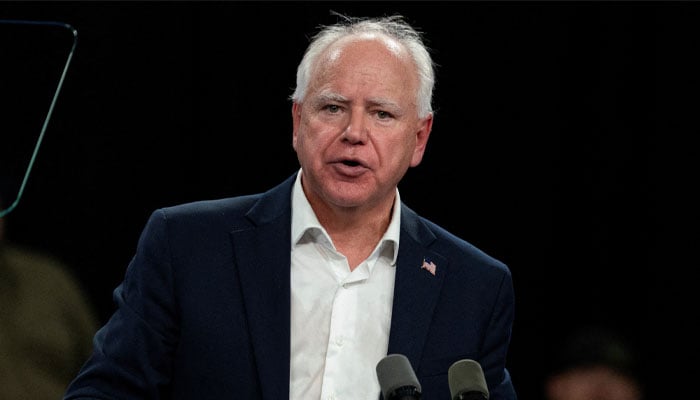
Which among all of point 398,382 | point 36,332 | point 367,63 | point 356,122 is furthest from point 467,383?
point 36,332

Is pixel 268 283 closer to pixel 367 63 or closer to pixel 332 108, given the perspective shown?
pixel 332 108

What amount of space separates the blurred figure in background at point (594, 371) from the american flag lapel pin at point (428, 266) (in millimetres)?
1456

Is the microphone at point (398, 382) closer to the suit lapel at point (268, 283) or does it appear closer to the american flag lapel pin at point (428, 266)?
the suit lapel at point (268, 283)

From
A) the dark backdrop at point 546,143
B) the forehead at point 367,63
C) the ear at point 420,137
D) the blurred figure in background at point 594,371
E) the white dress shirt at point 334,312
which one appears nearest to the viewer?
the white dress shirt at point 334,312

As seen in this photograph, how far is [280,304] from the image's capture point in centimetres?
209

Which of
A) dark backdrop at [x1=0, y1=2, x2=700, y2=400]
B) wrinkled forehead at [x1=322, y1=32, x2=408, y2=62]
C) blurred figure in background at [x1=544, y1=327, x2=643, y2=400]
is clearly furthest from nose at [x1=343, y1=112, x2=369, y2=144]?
blurred figure in background at [x1=544, y1=327, x2=643, y2=400]

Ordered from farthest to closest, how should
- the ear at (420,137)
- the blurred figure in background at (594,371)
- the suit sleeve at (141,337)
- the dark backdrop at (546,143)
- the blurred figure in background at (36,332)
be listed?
the dark backdrop at (546,143), the blurred figure in background at (594,371), the blurred figure in background at (36,332), the ear at (420,137), the suit sleeve at (141,337)

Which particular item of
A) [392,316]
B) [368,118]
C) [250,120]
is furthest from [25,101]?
[250,120]

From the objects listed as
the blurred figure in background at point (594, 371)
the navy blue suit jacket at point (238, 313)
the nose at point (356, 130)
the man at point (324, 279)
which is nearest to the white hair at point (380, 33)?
the man at point (324, 279)

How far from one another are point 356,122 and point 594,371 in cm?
173

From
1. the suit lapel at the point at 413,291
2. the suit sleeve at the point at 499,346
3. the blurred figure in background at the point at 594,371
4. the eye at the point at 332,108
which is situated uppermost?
the eye at the point at 332,108

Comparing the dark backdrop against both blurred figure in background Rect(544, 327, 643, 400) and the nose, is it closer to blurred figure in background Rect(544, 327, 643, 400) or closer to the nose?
blurred figure in background Rect(544, 327, 643, 400)

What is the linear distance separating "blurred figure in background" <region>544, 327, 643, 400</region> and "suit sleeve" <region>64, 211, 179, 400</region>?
184 centimetres

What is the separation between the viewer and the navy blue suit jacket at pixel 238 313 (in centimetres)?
202
